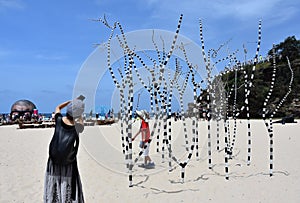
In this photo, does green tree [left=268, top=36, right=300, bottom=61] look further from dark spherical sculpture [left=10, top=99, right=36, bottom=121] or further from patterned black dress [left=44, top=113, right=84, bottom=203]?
patterned black dress [left=44, top=113, right=84, bottom=203]

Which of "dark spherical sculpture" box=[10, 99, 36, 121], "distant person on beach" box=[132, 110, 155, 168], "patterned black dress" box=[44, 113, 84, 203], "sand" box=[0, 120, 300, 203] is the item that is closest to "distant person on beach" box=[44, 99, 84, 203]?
"patterned black dress" box=[44, 113, 84, 203]

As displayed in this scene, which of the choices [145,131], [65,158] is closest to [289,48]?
[145,131]

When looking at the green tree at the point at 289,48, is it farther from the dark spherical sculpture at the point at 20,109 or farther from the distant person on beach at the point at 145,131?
the distant person on beach at the point at 145,131

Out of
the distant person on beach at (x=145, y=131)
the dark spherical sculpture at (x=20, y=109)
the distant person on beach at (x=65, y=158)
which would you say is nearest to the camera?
the distant person on beach at (x=65, y=158)

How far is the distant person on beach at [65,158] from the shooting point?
12.3ft

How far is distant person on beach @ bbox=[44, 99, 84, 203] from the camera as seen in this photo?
12.3ft

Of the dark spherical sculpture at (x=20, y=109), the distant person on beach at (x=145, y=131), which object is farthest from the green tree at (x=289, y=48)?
the distant person on beach at (x=145, y=131)

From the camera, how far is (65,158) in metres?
Result: 3.74

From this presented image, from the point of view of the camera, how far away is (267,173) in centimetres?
717

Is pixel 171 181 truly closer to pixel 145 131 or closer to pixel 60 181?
pixel 145 131

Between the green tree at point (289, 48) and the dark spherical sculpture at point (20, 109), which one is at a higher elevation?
the green tree at point (289, 48)

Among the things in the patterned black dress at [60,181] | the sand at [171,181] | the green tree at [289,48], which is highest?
the green tree at [289,48]

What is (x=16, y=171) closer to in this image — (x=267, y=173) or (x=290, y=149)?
(x=267, y=173)

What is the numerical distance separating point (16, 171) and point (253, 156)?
21.6ft
